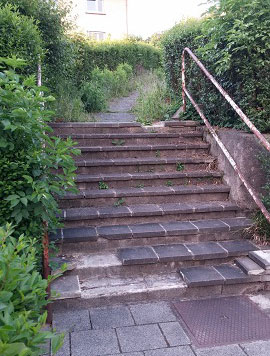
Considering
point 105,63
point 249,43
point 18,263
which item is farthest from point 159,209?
point 105,63

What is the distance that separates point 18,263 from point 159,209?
269 centimetres

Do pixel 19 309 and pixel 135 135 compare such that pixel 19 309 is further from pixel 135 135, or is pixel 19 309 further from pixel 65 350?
pixel 135 135

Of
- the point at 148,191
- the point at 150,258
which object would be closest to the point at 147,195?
the point at 148,191

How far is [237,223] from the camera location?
3.98m

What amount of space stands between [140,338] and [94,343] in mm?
334

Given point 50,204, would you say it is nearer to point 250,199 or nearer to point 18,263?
point 18,263

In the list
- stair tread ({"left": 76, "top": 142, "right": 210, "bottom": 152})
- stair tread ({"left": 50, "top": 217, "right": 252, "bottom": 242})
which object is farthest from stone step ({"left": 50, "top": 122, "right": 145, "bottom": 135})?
stair tread ({"left": 50, "top": 217, "right": 252, "bottom": 242})

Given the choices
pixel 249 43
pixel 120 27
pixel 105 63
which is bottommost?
pixel 249 43

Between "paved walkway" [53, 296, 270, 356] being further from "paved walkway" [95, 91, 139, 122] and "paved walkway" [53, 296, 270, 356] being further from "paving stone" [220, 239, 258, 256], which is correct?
"paved walkway" [95, 91, 139, 122]

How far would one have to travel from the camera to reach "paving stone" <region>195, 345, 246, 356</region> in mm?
2494

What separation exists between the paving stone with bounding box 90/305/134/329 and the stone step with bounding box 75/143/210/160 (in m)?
2.34

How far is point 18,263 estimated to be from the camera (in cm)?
147

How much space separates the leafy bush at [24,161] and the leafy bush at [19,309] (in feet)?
3.21

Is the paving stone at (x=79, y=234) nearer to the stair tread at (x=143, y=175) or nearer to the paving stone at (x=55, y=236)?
the paving stone at (x=55, y=236)
